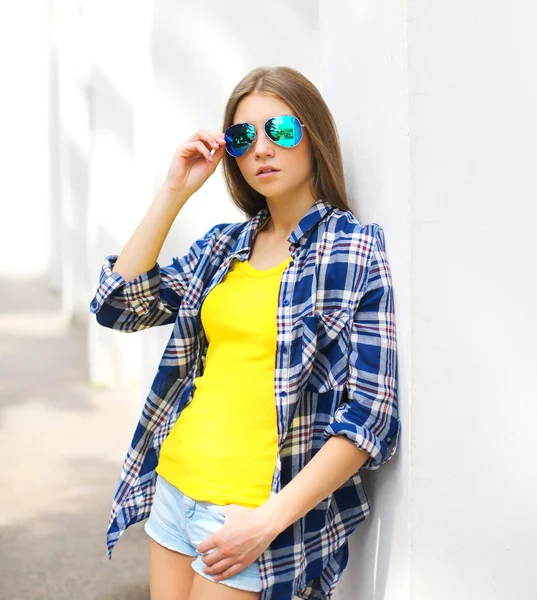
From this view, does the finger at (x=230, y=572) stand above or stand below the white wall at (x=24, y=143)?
below

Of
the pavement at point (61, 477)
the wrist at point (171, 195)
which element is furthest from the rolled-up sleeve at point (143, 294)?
the pavement at point (61, 477)

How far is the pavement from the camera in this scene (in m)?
3.50

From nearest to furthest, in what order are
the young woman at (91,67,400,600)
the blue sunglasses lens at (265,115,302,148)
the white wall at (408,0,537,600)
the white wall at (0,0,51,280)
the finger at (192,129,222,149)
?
the white wall at (408,0,537,600) → the young woman at (91,67,400,600) → the blue sunglasses lens at (265,115,302,148) → the finger at (192,129,222,149) → the white wall at (0,0,51,280)

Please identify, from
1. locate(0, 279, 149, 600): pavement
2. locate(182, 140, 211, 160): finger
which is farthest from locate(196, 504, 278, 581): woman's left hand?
locate(0, 279, 149, 600): pavement

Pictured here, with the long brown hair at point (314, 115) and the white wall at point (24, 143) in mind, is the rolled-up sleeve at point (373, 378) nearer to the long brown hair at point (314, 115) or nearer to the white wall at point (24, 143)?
the long brown hair at point (314, 115)

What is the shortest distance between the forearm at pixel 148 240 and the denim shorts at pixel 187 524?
54cm

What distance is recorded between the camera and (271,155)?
2113 millimetres

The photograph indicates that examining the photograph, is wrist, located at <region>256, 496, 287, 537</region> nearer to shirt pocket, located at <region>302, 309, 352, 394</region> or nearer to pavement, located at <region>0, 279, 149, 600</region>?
shirt pocket, located at <region>302, 309, 352, 394</region>

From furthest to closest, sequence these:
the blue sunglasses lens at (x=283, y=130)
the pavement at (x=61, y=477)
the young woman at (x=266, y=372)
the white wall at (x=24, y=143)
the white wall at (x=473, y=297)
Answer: the white wall at (x=24, y=143), the pavement at (x=61, y=477), the blue sunglasses lens at (x=283, y=130), the young woman at (x=266, y=372), the white wall at (x=473, y=297)

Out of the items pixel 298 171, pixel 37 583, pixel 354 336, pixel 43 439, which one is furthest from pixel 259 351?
pixel 43 439

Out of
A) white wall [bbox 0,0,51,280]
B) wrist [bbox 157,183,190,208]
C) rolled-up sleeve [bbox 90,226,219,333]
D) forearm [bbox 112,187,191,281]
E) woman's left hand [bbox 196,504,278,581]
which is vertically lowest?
woman's left hand [bbox 196,504,278,581]

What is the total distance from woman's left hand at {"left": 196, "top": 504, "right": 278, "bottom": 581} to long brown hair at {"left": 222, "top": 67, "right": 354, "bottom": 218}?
0.82 metres

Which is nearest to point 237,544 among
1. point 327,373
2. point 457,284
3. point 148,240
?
point 327,373

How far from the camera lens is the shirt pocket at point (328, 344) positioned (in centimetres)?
196
